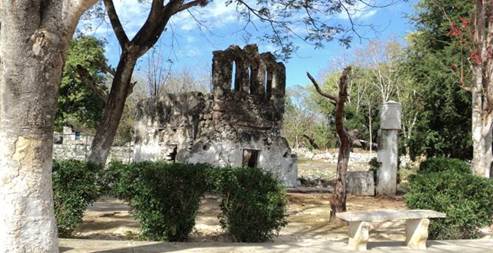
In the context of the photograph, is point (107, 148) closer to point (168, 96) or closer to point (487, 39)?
point (487, 39)

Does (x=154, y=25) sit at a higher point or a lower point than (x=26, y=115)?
higher

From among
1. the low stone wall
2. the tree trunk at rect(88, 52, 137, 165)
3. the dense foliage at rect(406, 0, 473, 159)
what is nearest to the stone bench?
the tree trunk at rect(88, 52, 137, 165)

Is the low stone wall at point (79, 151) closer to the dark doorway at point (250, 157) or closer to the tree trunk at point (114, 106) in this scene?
the dark doorway at point (250, 157)

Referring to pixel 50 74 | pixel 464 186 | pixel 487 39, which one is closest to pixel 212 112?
pixel 487 39

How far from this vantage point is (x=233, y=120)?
18500 mm

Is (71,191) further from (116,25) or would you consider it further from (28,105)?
(116,25)

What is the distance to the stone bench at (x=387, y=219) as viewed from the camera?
23.1 ft

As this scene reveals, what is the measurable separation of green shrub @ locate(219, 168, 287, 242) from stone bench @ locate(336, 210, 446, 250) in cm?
92

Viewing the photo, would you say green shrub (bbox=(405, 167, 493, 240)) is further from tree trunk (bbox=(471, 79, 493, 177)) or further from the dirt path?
tree trunk (bbox=(471, 79, 493, 177))

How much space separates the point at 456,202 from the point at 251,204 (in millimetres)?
3399

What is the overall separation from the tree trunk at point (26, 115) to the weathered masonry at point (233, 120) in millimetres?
12633

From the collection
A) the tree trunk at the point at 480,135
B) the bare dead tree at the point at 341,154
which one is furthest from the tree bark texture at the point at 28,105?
the tree trunk at the point at 480,135

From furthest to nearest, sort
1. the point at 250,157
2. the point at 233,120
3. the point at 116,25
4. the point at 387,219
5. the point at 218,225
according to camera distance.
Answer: the point at 250,157 → the point at 233,120 → the point at 116,25 → the point at 218,225 → the point at 387,219

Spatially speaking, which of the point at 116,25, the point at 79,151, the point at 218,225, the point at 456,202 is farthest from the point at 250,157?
the point at 79,151
